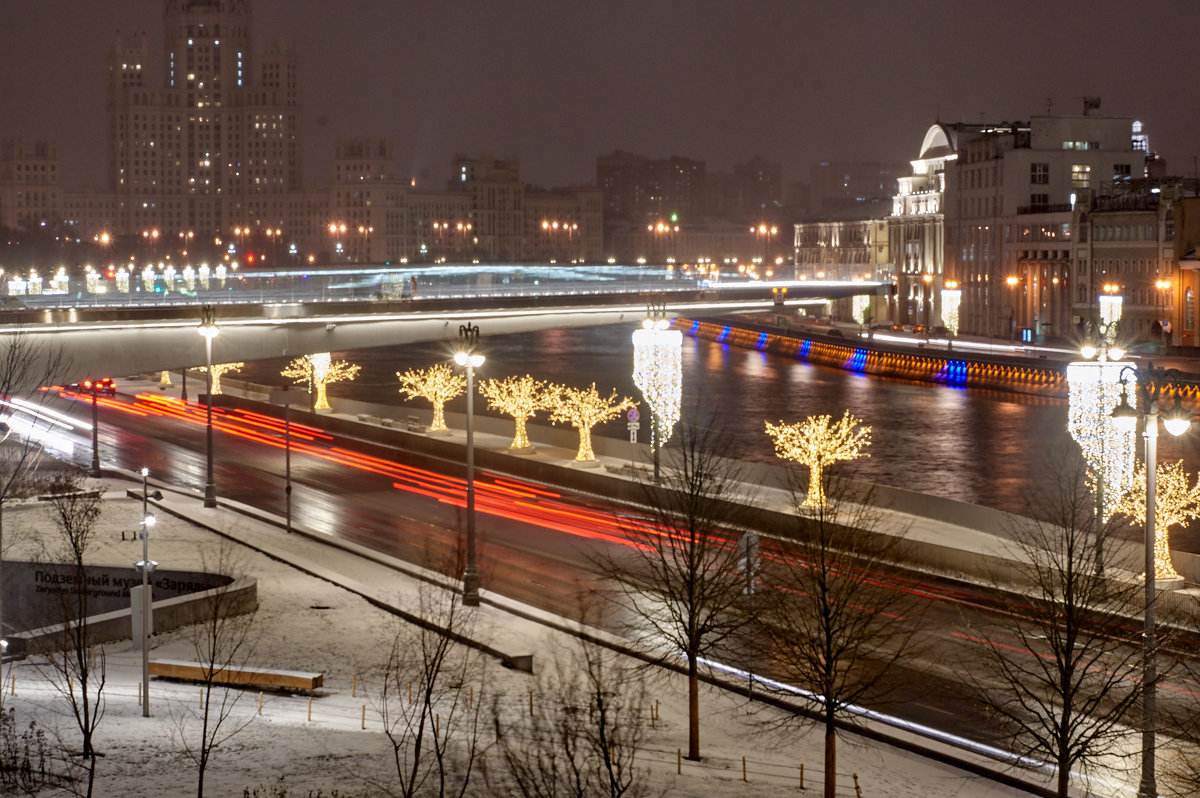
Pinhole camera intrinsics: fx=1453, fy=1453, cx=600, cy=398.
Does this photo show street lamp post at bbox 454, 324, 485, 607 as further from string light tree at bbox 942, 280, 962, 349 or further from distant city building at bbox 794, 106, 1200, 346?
string light tree at bbox 942, 280, 962, 349

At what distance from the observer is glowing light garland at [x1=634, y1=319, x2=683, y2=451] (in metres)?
35.7

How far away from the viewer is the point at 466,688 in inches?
812

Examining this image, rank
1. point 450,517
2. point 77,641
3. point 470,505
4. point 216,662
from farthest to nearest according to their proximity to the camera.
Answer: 1. point 450,517
2. point 470,505
3. point 216,662
4. point 77,641

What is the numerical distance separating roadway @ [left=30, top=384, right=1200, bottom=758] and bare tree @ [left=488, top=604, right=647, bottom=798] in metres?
3.11

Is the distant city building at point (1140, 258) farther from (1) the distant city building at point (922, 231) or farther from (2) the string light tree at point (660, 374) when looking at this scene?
(2) the string light tree at point (660, 374)

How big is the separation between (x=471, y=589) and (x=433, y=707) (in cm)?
688

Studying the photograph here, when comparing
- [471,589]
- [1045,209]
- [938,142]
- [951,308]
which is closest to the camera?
[471,589]

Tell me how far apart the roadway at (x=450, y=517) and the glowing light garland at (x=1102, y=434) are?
8.67ft

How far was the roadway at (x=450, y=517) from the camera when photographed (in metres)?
22.3

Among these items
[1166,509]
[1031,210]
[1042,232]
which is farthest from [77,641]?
[1031,210]

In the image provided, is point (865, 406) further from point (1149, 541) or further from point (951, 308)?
point (1149, 541)

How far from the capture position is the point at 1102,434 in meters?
26.1

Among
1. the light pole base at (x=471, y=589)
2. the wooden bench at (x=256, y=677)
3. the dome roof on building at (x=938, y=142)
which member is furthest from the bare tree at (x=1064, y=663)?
the dome roof on building at (x=938, y=142)

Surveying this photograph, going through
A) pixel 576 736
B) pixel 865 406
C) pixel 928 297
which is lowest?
pixel 865 406
